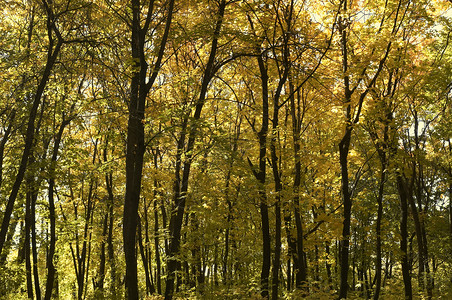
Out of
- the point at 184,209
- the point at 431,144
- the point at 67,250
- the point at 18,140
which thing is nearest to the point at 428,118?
the point at 431,144

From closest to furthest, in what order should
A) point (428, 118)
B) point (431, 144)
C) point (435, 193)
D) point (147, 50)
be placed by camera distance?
point (147, 50), point (428, 118), point (431, 144), point (435, 193)

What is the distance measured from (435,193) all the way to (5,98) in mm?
28187

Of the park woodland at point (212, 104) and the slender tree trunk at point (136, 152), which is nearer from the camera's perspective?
the slender tree trunk at point (136, 152)

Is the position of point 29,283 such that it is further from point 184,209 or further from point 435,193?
point 435,193

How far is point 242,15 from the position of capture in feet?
38.3

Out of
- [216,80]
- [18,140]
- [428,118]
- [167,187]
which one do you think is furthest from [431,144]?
[18,140]

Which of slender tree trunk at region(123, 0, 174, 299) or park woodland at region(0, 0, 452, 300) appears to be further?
park woodland at region(0, 0, 452, 300)

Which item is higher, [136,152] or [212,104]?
[212,104]

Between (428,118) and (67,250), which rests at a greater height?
(428,118)

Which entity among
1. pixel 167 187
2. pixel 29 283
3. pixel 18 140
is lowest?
pixel 29 283

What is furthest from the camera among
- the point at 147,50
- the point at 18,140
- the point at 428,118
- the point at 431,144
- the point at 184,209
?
the point at 431,144

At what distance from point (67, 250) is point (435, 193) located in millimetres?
25972

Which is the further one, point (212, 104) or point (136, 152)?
point (212, 104)

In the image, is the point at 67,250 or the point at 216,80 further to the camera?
the point at 67,250
